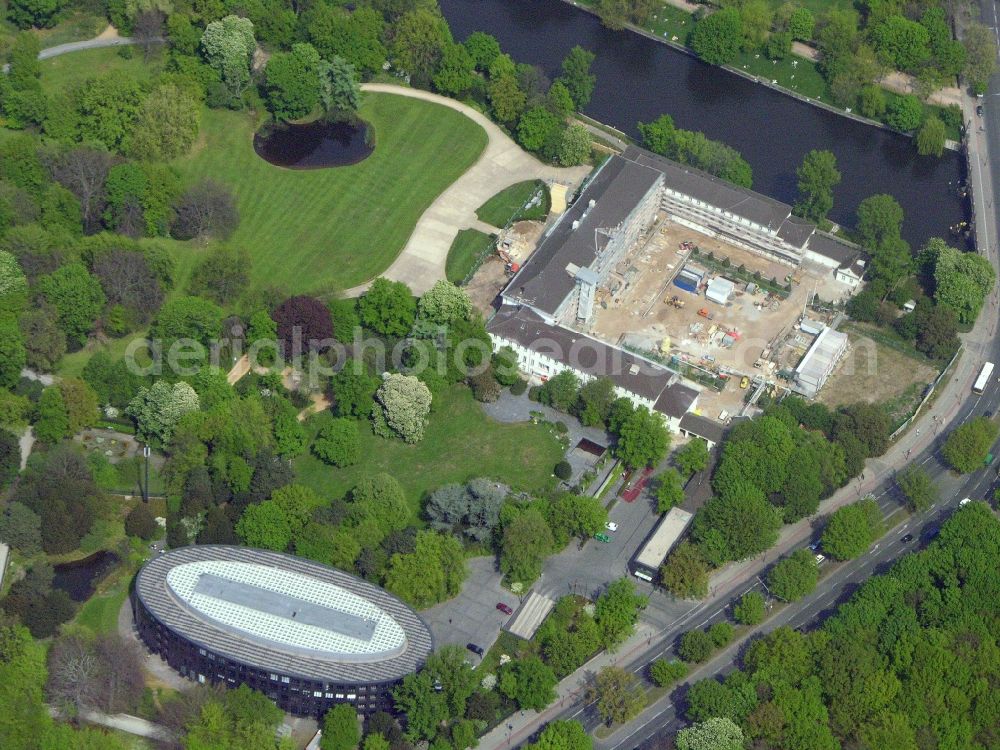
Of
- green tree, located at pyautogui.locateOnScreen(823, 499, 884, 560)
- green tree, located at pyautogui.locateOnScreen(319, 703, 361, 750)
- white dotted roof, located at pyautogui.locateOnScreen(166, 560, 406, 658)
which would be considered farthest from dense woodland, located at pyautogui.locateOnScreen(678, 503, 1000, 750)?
green tree, located at pyautogui.locateOnScreen(319, 703, 361, 750)

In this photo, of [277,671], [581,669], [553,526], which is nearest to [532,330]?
[553,526]

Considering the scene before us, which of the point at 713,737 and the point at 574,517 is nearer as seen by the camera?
the point at 713,737

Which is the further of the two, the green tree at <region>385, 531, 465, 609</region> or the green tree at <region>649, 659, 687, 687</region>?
the green tree at <region>385, 531, 465, 609</region>

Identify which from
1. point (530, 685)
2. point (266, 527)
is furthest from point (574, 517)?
point (266, 527)

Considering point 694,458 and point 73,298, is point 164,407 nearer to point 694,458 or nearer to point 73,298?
point 73,298

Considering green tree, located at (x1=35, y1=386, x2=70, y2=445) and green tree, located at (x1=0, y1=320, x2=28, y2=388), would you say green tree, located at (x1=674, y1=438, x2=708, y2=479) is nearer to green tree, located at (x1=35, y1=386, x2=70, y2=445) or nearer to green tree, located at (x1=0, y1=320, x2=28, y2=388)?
green tree, located at (x1=35, y1=386, x2=70, y2=445)

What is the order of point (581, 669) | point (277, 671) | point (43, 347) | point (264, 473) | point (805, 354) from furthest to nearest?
point (805, 354), point (43, 347), point (264, 473), point (581, 669), point (277, 671)

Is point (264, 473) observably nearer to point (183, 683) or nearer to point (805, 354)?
point (183, 683)
